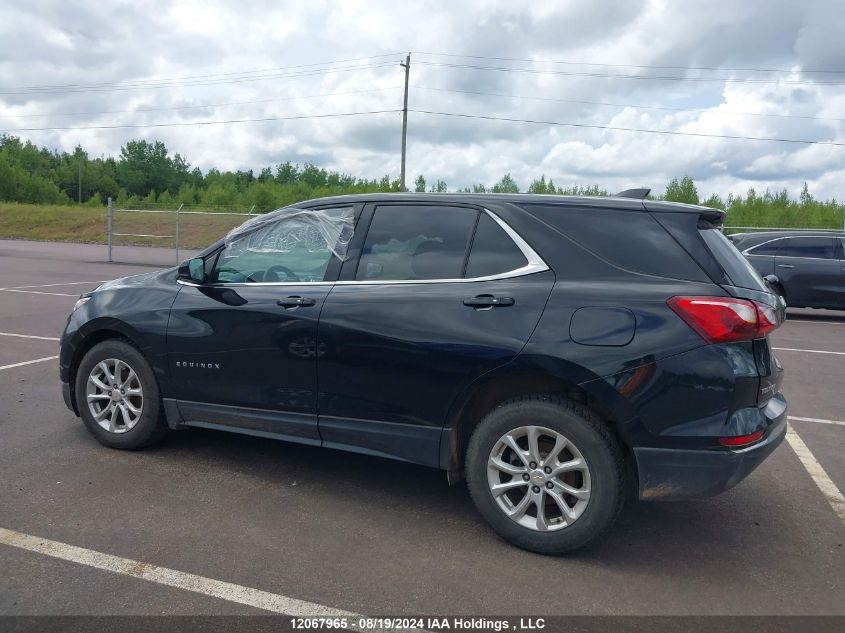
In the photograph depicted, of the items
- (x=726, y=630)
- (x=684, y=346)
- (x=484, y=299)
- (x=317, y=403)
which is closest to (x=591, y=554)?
(x=726, y=630)

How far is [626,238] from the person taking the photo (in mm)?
3807

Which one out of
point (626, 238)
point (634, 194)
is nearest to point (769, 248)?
point (634, 194)

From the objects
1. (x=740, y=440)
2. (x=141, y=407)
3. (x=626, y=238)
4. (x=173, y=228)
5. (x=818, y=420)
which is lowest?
(x=818, y=420)

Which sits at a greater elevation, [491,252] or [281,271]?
[491,252]

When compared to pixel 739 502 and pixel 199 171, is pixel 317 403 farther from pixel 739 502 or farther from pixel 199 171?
pixel 199 171

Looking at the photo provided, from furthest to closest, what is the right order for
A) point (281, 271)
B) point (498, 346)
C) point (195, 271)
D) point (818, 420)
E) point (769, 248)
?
point (769, 248) → point (818, 420) → point (195, 271) → point (281, 271) → point (498, 346)

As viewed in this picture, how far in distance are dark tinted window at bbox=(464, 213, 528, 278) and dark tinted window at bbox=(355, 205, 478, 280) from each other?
0.05 m

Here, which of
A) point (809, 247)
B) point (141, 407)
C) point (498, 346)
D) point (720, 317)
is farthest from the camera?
point (809, 247)

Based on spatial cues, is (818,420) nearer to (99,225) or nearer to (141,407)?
(141,407)

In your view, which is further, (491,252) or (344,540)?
(491,252)

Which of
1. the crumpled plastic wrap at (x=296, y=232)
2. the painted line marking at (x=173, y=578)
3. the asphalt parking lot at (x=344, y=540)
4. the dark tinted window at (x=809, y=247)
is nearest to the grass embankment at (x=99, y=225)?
the dark tinted window at (x=809, y=247)

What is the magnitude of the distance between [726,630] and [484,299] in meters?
1.82

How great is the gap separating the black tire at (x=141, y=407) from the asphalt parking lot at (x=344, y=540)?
4.4 inches

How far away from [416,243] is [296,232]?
0.87 meters
